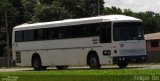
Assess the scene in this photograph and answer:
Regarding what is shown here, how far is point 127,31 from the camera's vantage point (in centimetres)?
3091

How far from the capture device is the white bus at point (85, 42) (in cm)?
3072

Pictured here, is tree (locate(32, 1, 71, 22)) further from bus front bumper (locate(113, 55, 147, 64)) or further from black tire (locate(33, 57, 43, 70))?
bus front bumper (locate(113, 55, 147, 64))

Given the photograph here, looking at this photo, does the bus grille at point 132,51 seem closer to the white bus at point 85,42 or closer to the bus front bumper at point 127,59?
the white bus at point 85,42

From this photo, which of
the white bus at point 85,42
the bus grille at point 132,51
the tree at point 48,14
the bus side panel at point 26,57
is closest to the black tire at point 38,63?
the white bus at point 85,42

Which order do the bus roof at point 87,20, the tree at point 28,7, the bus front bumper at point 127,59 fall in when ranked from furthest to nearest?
1. the tree at point 28,7
2. the bus roof at point 87,20
3. the bus front bumper at point 127,59

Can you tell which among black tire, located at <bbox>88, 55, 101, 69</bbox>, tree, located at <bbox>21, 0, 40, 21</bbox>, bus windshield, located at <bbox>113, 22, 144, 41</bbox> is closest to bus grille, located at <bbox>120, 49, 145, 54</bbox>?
bus windshield, located at <bbox>113, 22, 144, 41</bbox>

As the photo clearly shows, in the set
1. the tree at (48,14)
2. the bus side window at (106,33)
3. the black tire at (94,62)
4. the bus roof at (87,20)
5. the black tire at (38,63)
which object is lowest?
the black tire at (38,63)

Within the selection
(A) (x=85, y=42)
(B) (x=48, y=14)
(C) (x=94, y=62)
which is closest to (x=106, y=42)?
(C) (x=94, y=62)

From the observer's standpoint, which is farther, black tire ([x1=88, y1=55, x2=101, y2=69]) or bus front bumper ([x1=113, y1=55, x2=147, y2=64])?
black tire ([x1=88, y1=55, x2=101, y2=69])

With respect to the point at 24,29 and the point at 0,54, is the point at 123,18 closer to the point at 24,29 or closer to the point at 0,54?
the point at 24,29

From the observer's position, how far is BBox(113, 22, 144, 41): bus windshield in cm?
→ 3064

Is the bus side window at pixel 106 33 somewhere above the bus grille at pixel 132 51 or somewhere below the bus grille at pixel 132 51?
above

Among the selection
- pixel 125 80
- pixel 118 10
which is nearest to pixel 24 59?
pixel 125 80

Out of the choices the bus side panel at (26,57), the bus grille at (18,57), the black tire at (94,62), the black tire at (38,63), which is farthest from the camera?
the bus grille at (18,57)
